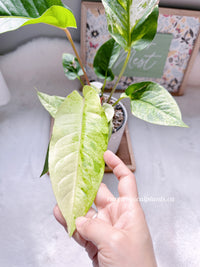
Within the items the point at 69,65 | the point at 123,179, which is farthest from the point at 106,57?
the point at 123,179

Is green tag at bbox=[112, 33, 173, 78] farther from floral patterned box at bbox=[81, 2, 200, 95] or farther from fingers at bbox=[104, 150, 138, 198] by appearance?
fingers at bbox=[104, 150, 138, 198]

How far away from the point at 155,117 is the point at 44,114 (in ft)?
1.66

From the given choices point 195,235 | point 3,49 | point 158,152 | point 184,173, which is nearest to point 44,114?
point 3,49

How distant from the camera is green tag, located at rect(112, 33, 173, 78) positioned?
2.68 ft

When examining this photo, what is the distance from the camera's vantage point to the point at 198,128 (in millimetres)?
914

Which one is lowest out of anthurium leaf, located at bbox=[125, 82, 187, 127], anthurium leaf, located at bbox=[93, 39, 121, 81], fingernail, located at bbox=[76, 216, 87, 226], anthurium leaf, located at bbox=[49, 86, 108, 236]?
→ fingernail, located at bbox=[76, 216, 87, 226]

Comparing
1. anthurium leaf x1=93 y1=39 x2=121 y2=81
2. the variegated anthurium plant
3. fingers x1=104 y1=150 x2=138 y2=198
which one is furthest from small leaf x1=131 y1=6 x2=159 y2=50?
fingers x1=104 y1=150 x2=138 y2=198

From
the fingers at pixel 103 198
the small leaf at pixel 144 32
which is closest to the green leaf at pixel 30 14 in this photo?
the small leaf at pixel 144 32

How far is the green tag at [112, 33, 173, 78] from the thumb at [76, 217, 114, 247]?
602 millimetres

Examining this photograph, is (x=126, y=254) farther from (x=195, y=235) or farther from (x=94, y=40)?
(x=94, y=40)

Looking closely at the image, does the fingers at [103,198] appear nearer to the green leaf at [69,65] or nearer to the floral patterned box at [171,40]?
the green leaf at [69,65]

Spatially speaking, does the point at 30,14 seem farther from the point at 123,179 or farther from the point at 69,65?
the point at 123,179

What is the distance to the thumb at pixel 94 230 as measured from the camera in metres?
0.40

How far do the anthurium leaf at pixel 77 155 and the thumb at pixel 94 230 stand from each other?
3 cm
